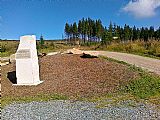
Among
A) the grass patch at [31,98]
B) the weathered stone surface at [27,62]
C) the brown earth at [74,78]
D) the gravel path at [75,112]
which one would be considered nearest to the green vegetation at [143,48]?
the brown earth at [74,78]

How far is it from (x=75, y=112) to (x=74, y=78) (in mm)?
4368

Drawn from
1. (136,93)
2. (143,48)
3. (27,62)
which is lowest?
(136,93)

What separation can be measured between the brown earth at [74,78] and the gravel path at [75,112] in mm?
1525

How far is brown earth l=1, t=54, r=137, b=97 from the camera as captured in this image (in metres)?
9.42

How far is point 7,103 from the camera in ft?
26.8

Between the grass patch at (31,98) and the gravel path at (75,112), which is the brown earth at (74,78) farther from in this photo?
the gravel path at (75,112)

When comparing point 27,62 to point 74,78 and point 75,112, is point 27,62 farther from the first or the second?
point 75,112

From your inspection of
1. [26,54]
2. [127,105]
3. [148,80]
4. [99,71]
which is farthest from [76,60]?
[127,105]

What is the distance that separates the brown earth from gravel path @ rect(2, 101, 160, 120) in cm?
153

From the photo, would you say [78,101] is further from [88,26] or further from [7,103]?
[88,26]

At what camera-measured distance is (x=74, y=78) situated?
11.0 metres

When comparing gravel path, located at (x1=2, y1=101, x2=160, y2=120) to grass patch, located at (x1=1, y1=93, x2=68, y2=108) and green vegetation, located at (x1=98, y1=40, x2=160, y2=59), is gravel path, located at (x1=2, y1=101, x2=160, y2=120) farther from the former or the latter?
green vegetation, located at (x1=98, y1=40, x2=160, y2=59)

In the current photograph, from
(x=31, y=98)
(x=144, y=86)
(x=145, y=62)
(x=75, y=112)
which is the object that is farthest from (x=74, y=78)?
(x=145, y=62)

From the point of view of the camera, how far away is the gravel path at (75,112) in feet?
20.2
